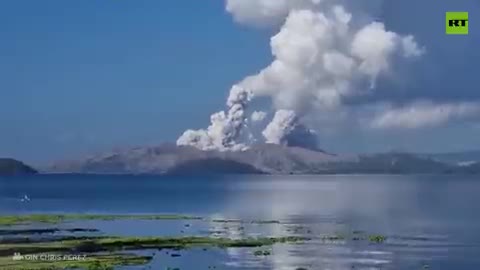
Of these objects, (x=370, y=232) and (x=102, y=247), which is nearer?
(x=102, y=247)

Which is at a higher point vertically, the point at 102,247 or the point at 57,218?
the point at 57,218

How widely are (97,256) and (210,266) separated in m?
2.44

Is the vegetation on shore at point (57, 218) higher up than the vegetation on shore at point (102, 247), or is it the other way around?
the vegetation on shore at point (57, 218)

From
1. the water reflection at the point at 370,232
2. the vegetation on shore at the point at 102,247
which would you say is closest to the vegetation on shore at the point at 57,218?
the water reflection at the point at 370,232

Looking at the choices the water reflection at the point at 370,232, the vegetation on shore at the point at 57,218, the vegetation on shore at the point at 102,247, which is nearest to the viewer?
the vegetation on shore at the point at 102,247

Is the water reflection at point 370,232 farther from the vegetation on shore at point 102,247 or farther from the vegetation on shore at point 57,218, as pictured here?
the vegetation on shore at point 57,218

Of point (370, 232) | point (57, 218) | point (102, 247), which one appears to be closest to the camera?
point (102, 247)

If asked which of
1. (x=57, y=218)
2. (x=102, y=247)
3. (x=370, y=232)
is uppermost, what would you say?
(x=57, y=218)

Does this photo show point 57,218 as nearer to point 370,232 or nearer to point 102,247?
point 102,247

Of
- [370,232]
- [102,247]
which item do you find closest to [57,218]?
[102,247]

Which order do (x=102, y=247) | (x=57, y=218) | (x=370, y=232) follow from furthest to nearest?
1. (x=57, y=218)
2. (x=370, y=232)
3. (x=102, y=247)

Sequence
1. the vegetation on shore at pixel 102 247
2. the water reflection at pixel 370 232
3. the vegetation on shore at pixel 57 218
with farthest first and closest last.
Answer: the vegetation on shore at pixel 57 218
the water reflection at pixel 370 232
the vegetation on shore at pixel 102 247

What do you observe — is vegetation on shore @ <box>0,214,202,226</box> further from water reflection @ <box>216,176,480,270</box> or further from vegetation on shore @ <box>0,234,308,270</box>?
vegetation on shore @ <box>0,234,308,270</box>

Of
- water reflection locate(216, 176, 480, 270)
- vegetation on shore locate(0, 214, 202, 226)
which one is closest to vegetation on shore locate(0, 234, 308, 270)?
water reflection locate(216, 176, 480, 270)
